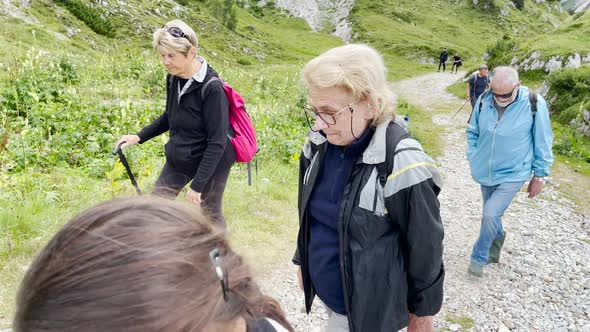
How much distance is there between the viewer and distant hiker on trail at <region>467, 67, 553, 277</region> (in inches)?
167

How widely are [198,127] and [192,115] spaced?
0.37 feet

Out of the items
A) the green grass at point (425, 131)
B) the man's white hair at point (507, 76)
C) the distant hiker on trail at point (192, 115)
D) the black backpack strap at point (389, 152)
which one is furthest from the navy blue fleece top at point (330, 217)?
the green grass at point (425, 131)

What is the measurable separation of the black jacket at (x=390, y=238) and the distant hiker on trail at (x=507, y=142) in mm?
2653

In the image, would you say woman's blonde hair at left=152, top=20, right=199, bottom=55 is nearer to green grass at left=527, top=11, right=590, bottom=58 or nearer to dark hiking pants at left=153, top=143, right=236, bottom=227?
dark hiking pants at left=153, top=143, right=236, bottom=227

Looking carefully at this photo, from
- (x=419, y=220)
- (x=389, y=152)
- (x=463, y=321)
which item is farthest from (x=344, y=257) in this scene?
(x=463, y=321)

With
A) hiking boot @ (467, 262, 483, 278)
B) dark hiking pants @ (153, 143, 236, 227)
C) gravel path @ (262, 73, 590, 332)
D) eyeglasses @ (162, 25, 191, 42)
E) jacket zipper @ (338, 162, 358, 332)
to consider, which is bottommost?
gravel path @ (262, 73, 590, 332)

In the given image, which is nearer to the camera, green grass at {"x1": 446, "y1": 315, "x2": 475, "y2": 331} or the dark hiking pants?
the dark hiking pants

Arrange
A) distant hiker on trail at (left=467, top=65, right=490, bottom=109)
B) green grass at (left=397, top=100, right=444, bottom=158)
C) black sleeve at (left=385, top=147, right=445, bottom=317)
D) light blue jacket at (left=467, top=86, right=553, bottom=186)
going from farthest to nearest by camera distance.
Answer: distant hiker on trail at (left=467, top=65, right=490, bottom=109), green grass at (left=397, top=100, right=444, bottom=158), light blue jacket at (left=467, top=86, right=553, bottom=186), black sleeve at (left=385, top=147, right=445, bottom=317)

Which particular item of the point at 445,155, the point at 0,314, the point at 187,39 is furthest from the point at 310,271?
the point at 445,155

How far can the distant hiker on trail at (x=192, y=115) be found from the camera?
3197 mm

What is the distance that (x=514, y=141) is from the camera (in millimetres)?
4316

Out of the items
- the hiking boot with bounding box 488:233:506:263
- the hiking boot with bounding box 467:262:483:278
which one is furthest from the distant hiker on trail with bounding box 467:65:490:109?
the hiking boot with bounding box 467:262:483:278

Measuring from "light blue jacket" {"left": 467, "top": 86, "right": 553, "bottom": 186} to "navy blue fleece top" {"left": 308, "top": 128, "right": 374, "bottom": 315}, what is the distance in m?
2.82

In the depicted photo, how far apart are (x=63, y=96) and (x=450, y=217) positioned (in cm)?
811
